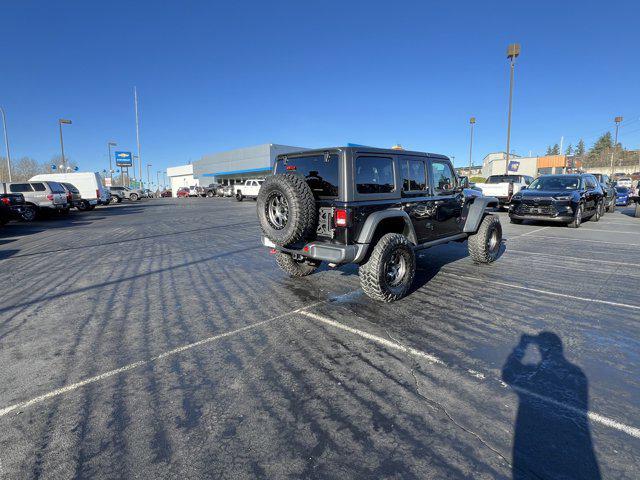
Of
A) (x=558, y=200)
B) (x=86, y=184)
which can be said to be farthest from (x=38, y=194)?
(x=558, y=200)

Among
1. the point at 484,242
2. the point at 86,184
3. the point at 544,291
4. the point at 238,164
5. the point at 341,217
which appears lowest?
the point at 544,291

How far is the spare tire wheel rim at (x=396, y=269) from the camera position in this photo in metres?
4.86

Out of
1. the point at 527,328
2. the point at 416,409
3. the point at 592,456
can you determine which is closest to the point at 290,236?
the point at 416,409

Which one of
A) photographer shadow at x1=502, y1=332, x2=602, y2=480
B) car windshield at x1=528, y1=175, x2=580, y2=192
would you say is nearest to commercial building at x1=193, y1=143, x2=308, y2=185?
car windshield at x1=528, y1=175, x2=580, y2=192

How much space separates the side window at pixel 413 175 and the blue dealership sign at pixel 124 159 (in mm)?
78642

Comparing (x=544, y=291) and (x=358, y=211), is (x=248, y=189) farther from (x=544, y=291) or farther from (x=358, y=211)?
(x=544, y=291)

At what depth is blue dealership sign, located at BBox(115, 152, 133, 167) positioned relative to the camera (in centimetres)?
7106

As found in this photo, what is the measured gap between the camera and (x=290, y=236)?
459cm

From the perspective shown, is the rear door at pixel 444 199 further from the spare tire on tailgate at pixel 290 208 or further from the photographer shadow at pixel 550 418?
the photographer shadow at pixel 550 418

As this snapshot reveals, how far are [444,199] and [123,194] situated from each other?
41879 millimetres

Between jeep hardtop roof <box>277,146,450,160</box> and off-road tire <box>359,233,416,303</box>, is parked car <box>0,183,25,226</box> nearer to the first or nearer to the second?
jeep hardtop roof <box>277,146,450,160</box>

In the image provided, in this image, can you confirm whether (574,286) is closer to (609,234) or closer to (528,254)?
(528,254)

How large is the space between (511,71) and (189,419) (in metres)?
25.9

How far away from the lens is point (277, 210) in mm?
5031
